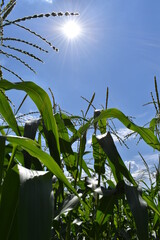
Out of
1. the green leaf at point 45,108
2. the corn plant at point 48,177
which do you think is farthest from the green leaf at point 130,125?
the green leaf at point 45,108

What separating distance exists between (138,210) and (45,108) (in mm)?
379

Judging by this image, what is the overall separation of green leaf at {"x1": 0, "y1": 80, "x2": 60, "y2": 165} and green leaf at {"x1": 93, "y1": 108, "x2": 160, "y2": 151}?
177 millimetres

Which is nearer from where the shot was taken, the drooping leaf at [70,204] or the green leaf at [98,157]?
the drooping leaf at [70,204]

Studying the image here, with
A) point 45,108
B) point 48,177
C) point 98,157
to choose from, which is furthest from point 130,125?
point 48,177

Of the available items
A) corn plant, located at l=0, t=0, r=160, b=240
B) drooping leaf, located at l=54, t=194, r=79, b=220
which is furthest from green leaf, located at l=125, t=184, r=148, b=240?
drooping leaf, located at l=54, t=194, r=79, b=220

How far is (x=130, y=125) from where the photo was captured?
1048 millimetres

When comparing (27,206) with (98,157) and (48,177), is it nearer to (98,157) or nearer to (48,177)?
(48,177)

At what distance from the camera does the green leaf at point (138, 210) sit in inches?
28.9

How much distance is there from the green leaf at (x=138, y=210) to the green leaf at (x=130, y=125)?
24cm

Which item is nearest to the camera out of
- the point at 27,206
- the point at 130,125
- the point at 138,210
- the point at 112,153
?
the point at 27,206

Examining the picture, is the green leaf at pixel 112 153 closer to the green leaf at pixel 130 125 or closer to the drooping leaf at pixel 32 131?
the green leaf at pixel 130 125

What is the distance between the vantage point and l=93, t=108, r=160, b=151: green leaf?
100 cm

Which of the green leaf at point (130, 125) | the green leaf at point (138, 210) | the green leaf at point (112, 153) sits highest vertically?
the green leaf at point (130, 125)

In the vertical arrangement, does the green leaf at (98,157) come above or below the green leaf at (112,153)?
above
